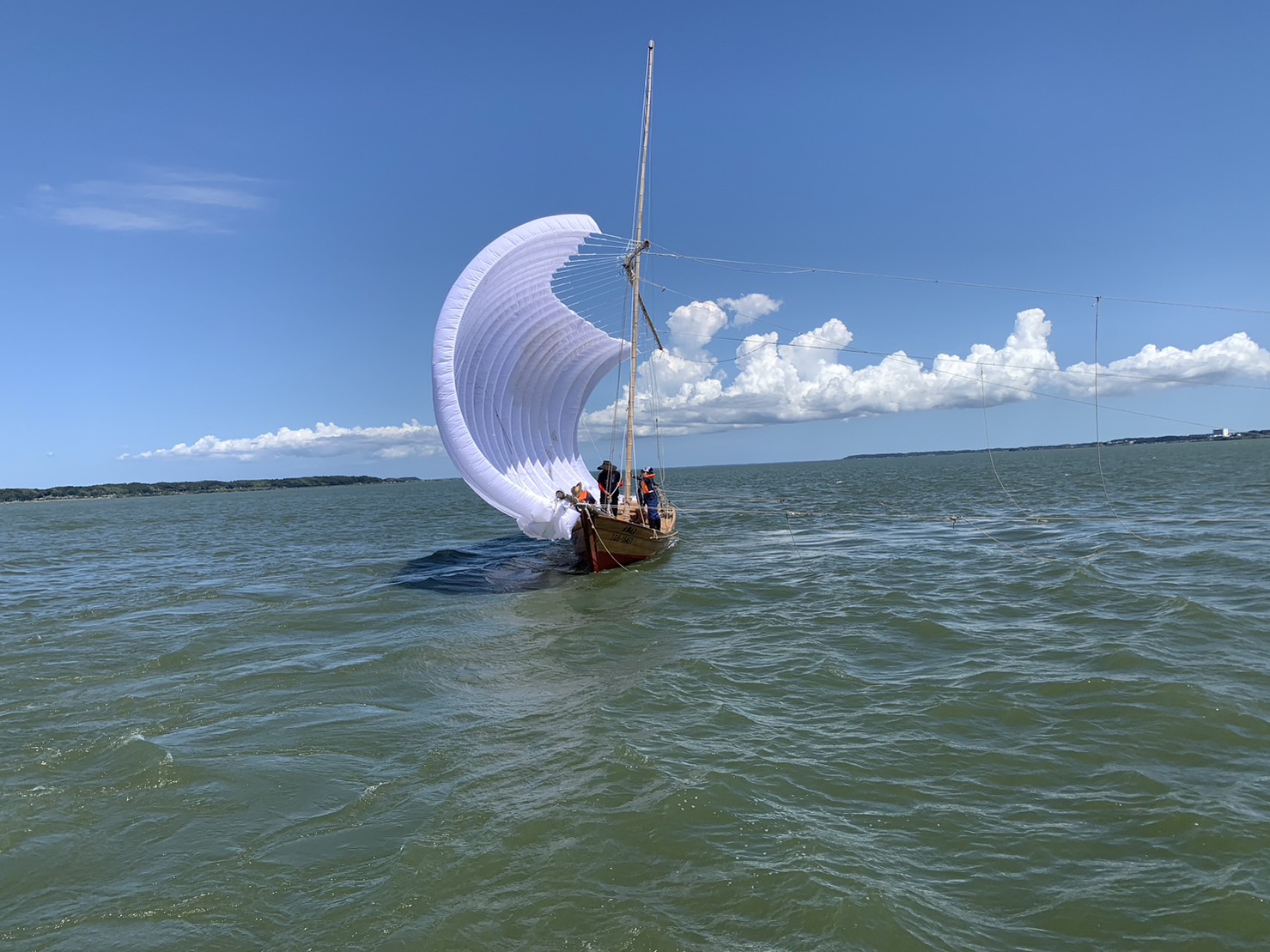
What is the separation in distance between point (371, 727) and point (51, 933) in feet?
12.9

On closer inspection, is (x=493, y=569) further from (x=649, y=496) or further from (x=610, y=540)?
(x=649, y=496)

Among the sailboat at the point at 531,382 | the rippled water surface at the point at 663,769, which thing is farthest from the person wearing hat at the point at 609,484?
the rippled water surface at the point at 663,769

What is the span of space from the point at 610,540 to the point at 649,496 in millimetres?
2604

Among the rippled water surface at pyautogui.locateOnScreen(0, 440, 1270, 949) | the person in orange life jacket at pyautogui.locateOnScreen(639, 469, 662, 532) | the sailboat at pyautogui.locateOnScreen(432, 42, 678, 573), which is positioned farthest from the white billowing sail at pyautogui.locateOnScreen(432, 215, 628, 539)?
the rippled water surface at pyautogui.locateOnScreen(0, 440, 1270, 949)

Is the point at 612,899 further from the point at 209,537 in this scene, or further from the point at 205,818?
the point at 209,537

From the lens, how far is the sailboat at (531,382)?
17828 mm

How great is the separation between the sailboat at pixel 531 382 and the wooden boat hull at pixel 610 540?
29mm

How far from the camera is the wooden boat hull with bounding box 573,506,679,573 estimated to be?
19156mm

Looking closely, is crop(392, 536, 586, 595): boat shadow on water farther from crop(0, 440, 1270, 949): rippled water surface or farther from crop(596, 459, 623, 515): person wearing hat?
crop(0, 440, 1270, 949): rippled water surface

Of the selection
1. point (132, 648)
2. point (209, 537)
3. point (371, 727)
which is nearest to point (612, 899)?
point (371, 727)

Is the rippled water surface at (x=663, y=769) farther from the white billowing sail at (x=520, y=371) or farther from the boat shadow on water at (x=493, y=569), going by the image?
the white billowing sail at (x=520, y=371)

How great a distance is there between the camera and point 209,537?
40219 millimetres

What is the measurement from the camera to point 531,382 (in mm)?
23578

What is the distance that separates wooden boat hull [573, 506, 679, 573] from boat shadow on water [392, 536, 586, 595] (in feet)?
2.82
